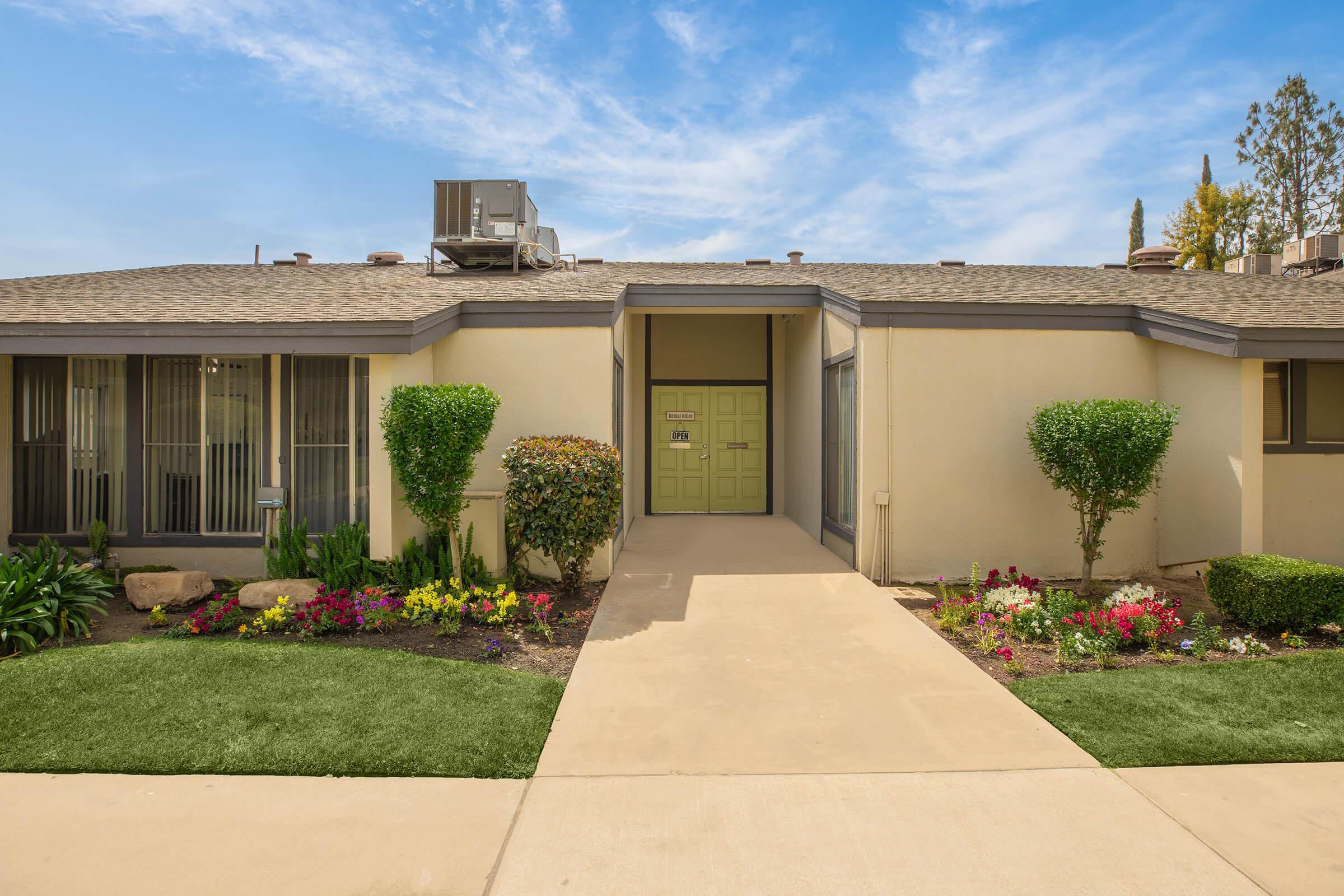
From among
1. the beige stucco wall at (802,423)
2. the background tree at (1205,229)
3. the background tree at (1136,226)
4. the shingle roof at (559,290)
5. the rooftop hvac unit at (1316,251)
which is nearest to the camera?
the shingle roof at (559,290)

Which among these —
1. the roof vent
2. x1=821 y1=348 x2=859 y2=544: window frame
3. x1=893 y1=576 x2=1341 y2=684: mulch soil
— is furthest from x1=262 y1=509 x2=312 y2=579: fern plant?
the roof vent

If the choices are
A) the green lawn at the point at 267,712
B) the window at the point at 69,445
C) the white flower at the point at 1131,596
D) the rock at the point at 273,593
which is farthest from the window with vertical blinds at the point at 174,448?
the white flower at the point at 1131,596

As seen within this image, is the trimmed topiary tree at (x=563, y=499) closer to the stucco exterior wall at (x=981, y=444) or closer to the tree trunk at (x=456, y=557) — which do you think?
the tree trunk at (x=456, y=557)

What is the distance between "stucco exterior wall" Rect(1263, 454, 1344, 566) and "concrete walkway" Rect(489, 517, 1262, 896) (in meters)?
5.32

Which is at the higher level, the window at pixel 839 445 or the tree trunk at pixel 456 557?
the window at pixel 839 445

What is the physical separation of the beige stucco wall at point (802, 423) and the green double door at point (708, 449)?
47 centimetres

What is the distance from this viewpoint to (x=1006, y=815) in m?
3.36

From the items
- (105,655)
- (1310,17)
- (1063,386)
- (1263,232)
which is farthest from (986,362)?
(1263,232)

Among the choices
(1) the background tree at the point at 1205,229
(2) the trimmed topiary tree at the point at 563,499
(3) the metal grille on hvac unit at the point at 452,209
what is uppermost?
(1) the background tree at the point at 1205,229

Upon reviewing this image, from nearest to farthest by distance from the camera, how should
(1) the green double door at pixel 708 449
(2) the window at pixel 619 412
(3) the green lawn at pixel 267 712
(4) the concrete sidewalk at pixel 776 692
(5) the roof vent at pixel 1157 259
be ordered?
(3) the green lawn at pixel 267 712, (4) the concrete sidewalk at pixel 776 692, (2) the window at pixel 619 412, (5) the roof vent at pixel 1157 259, (1) the green double door at pixel 708 449

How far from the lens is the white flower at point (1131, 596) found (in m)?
6.54

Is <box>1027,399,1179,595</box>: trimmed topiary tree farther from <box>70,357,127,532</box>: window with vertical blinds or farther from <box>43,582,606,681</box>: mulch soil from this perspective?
<box>70,357,127,532</box>: window with vertical blinds

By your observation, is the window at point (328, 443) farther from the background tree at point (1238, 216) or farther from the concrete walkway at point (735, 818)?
the background tree at point (1238, 216)

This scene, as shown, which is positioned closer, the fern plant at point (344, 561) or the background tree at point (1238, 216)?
the fern plant at point (344, 561)
